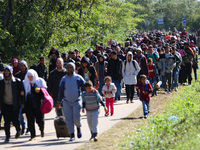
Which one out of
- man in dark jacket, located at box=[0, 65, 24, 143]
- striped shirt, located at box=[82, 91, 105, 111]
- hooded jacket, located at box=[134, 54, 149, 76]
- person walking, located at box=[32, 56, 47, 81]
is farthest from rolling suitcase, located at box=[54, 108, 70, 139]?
hooded jacket, located at box=[134, 54, 149, 76]

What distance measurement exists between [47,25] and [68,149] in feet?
36.1

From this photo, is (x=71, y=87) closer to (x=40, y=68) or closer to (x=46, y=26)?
(x=40, y=68)

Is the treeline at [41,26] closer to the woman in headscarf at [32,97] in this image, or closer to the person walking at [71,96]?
the woman in headscarf at [32,97]

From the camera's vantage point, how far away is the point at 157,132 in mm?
10859

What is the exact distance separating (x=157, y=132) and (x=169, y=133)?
28 centimetres

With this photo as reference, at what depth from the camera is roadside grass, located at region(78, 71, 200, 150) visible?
9.80 meters

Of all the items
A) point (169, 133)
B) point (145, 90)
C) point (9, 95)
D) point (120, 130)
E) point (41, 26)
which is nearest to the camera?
point (169, 133)

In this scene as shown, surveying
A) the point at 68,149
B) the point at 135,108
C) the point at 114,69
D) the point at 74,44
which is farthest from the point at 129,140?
the point at 74,44

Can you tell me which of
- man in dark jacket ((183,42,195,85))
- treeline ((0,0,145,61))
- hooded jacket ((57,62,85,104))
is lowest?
hooded jacket ((57,62,85,104))

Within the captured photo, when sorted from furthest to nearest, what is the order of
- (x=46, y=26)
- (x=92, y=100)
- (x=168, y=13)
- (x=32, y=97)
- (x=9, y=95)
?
(x=168, y=13)
(x=46, y=26)
(x=9, y=95)
(x=32, y=97)
(x=92, y=100)

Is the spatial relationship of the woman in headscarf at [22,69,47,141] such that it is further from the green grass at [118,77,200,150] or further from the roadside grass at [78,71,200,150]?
the green grass at [118,77,200,150]

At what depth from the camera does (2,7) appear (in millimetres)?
18828

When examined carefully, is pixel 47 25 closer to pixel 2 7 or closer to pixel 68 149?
pixel 2 7

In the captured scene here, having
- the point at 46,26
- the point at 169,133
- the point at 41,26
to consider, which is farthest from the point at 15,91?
the point at 46,26
